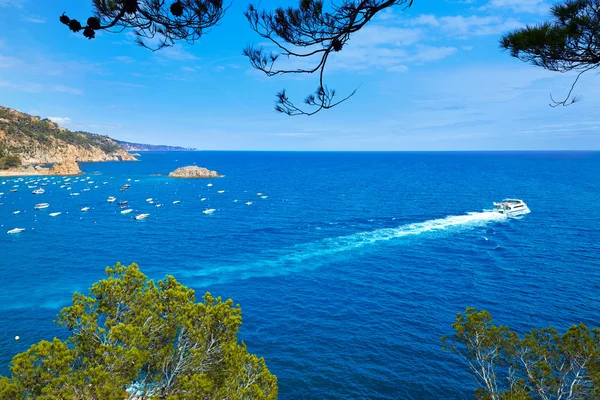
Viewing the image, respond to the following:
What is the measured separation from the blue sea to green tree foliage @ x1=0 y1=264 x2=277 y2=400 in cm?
1126

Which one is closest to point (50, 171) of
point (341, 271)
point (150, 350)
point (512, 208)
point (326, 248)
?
point (326, 248)

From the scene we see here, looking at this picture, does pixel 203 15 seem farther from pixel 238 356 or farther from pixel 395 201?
pixel 395 201

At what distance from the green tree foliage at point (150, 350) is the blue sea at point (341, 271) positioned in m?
11.3

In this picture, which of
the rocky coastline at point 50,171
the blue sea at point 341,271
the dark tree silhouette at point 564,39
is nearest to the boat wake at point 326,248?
the blue sea at point 341,271

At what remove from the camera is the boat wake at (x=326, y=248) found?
4700 cm

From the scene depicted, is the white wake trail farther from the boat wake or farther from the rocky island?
the rocky island

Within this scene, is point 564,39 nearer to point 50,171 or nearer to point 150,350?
point 150,350

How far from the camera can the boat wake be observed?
4700 cm

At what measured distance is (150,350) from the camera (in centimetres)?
1541

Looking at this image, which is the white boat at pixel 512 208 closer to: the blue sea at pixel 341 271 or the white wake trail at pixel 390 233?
the white wake trail at pixel 390 233

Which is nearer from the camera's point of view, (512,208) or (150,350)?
(150,350)

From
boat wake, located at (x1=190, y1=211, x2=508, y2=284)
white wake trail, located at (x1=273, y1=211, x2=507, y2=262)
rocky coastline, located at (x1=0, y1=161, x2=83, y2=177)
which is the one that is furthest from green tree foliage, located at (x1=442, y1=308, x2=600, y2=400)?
rocky coastline, located at (x1=0, y1=161, x2=83, y2=177)

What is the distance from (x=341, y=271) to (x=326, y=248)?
9.52 meters

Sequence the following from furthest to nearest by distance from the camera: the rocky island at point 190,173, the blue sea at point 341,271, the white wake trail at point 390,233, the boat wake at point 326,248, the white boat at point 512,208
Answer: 1. the rocky island at point 190,173
2. the white boat at point 512,208
3. the white wake trail at point 390,233
4. the boat wake at point 326,248
5. the blue sea at point 341,271
